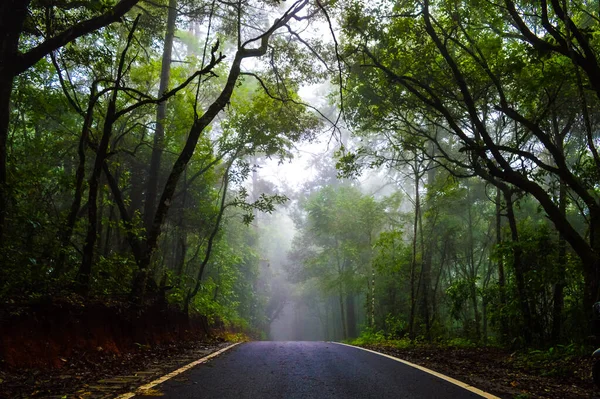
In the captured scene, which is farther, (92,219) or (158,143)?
(158,143)

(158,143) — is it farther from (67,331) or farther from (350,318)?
(350,318)

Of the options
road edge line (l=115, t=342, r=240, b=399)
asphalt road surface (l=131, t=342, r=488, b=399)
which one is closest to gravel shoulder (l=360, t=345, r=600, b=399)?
asphalt road surface (l=131, t=342, r=488, b=399)

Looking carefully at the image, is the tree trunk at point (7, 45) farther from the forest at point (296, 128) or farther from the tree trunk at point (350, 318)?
the tree trunk at point (350, 318)

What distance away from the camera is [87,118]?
9.05m

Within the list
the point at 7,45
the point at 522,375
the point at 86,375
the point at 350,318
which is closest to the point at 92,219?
the point at 7,45

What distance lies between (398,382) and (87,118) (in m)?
7.57

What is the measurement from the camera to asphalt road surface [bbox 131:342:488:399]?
15.5 feet

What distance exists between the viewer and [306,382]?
17.9 feet

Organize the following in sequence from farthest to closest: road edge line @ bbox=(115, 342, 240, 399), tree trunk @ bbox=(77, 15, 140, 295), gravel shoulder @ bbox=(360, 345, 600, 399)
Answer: tree trunk @ bbox=(77, 15, 140, 295) < gravel shoulder @ bbox=(360, 345, 600, 399) < road edge line @ bbox=(115, 342, 240, 399)

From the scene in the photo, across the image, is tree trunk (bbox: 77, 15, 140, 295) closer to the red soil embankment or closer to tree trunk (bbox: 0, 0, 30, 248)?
the red soil embankment

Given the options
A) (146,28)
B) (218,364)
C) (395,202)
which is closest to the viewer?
(218,364)

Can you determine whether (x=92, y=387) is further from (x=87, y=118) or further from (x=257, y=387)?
(x=87, y=118)

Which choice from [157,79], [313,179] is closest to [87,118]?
[157,79]

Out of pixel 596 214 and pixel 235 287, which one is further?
pixel 235 287
